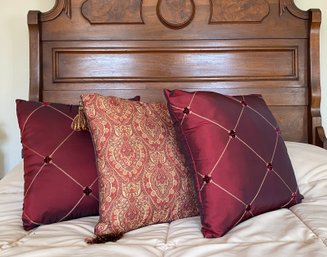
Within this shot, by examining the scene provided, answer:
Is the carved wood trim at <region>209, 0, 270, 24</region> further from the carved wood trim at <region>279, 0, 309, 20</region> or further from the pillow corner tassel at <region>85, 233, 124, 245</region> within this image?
the pillow corner tassel at <region>85, 233, 124, 245</region>

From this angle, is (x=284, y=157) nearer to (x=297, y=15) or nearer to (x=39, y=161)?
(x=39, y=161)

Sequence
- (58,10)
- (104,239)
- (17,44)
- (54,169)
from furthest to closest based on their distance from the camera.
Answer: (17,44), (58,10), (54,169), (104,239)

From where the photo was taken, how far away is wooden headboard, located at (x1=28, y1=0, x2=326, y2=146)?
166 centimetres

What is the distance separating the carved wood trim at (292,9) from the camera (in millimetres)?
1664

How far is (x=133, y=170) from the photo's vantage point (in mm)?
974

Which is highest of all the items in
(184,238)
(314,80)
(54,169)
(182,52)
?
(182,52)

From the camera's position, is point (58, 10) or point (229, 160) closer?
point (229, 160)

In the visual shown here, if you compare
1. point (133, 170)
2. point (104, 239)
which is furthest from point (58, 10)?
point (104, 239)

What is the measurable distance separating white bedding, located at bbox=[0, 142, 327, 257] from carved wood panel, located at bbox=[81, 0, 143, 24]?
87cm

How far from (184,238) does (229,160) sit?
0.75 ft

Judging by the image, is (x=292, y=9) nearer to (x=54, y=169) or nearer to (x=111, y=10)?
(x=111, y=10)

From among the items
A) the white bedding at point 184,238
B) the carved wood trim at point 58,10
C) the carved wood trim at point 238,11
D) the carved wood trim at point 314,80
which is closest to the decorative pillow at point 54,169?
the white bedding at point 184,238

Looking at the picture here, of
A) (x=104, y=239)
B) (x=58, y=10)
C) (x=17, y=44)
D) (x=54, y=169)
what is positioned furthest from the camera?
(x=17, y=44)

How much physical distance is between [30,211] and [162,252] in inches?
16.0
